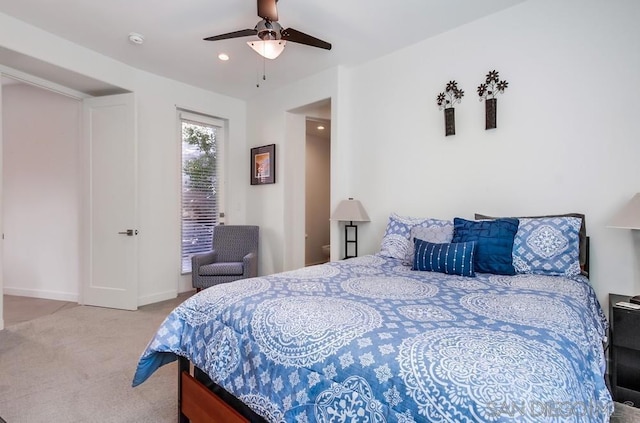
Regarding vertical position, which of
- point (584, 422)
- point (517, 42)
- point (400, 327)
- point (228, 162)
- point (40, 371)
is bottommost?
point (40, 371)

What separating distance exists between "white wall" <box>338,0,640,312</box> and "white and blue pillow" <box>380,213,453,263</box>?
390 millimetres

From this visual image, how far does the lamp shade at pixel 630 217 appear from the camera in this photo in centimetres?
186

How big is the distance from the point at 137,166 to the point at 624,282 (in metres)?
4.43

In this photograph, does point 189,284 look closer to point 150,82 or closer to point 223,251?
point 223,251

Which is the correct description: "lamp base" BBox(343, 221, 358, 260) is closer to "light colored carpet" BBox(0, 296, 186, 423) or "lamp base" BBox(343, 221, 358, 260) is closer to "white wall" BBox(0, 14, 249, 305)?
"light colored carpet" BBox(0, 296, 186, 423)

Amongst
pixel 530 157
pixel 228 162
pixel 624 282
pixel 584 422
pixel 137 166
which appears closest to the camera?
pixel 584 422

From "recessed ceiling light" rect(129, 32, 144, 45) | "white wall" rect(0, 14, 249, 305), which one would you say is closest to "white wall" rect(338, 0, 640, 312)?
"recessed ceiling light" rect(129, 32, 144, 45)

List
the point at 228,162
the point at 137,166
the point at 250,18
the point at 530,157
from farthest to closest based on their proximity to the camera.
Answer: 1. the point at 228,162
2. the point at 137,166
3. the point at 250,18
4. the point at 530,157

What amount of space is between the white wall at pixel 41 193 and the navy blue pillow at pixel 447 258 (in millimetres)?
4003

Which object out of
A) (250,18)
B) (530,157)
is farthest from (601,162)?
(250,18)

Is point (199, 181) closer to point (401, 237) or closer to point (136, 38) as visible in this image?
point (136, 38)

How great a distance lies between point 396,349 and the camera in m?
1.00

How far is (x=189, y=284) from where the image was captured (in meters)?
4.50

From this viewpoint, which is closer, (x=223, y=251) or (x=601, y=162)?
(x=601, y=162)
